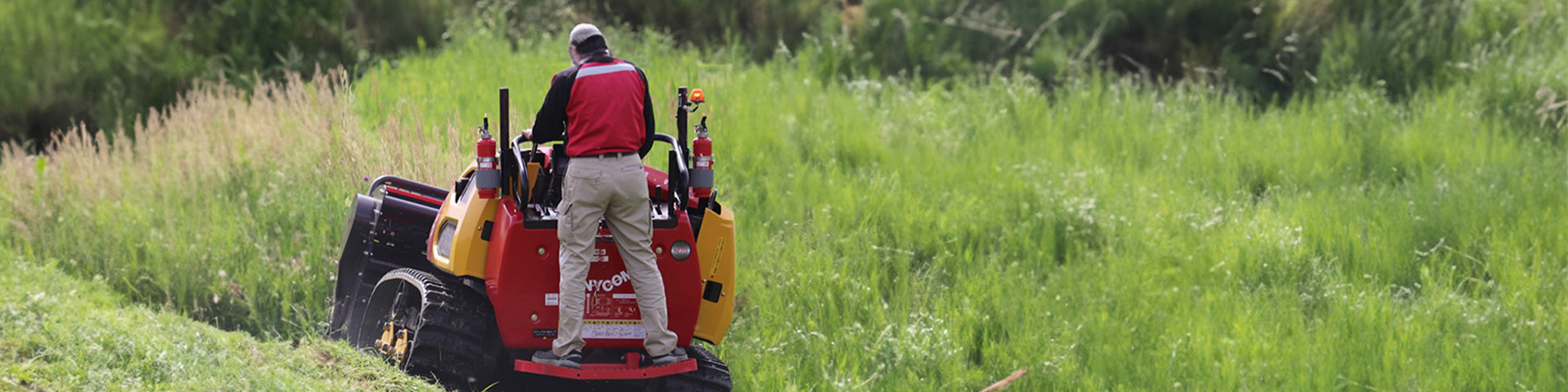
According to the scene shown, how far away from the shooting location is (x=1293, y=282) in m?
9.37

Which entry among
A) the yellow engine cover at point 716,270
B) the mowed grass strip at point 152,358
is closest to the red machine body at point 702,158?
the yellow engine cover at point 716,270

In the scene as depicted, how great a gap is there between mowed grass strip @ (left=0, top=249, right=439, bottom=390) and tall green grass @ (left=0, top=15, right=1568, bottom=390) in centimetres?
128

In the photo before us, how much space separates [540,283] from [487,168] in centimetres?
A: 57

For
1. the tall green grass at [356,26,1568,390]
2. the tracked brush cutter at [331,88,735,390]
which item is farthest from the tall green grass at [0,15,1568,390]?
the tracked brush cutter at [331,88,735,390]

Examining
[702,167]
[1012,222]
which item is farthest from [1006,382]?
[702,167]

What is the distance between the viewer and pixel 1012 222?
1028 cm

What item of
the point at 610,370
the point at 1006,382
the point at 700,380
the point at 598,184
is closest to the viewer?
the point at 598,184

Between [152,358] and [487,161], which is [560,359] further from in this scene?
[152,358]

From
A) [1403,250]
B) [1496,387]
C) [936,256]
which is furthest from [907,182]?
[1496,387]

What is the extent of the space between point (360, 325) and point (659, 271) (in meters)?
2.15

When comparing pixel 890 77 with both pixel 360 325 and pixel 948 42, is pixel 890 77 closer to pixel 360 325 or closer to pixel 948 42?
pixel 948 42

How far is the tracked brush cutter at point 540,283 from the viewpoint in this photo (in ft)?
20.5

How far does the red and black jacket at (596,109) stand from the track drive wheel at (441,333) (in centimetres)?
87

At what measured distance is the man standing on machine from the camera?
6055 millimetres
